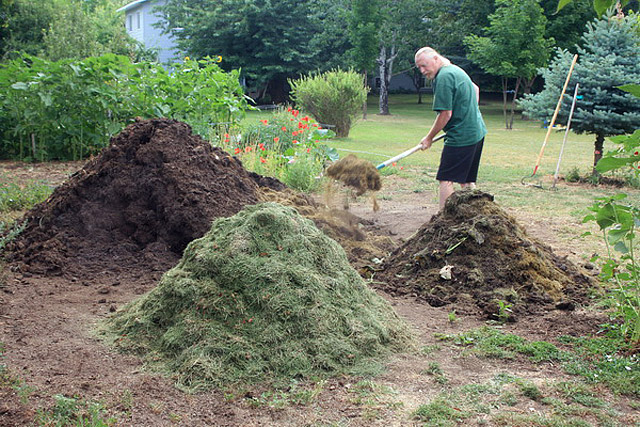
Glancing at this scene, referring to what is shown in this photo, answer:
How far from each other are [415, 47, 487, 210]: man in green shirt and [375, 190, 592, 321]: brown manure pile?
3.53ft

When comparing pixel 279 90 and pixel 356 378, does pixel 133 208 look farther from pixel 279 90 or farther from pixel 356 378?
pixel 279 90

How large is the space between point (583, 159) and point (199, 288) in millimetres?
14178

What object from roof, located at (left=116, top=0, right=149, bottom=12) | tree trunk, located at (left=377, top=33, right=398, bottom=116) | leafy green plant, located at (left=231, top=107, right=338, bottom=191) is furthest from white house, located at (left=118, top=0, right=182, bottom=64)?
leafy green plant, located at (left=231, top=107, right=338, bottom=191)

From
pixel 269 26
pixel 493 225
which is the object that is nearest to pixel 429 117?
pixel 269 26

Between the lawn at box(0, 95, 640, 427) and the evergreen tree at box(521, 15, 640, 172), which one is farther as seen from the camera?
the evergreen tree at box(521, 15, 640, 172)

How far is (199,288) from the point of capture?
3.48 meters

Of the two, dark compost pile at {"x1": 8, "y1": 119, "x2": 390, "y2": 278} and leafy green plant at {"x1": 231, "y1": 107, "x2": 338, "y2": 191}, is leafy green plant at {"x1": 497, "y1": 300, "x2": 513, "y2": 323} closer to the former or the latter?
dark compost pile at {"x1": 8, "y1": 119, "x2": 390, "y2": 278}

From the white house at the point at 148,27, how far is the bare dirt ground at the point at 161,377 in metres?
38.5

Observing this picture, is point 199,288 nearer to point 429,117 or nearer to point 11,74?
point 11,74

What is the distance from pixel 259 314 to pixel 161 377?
25.5 inches

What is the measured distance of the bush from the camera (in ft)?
57.5

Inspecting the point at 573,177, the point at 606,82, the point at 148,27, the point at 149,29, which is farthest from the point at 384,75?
the point at 573,177

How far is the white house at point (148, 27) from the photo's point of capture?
41728 millimetres

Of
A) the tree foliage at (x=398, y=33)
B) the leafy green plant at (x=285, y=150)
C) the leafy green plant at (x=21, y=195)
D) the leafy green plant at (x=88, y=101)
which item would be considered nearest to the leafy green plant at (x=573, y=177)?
the leafy green plant at (x=285, y=150)
